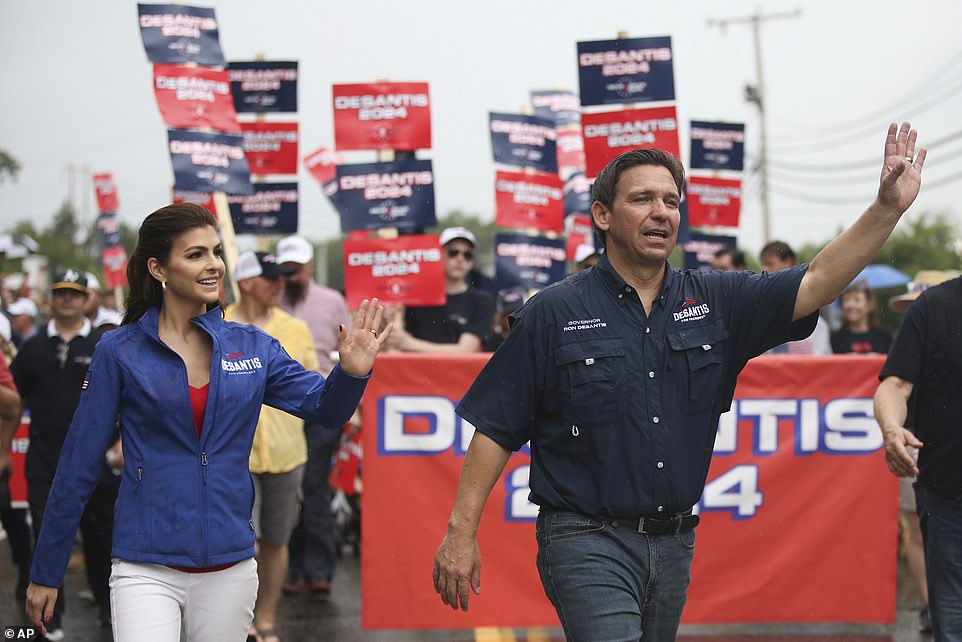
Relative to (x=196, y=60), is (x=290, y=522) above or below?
below

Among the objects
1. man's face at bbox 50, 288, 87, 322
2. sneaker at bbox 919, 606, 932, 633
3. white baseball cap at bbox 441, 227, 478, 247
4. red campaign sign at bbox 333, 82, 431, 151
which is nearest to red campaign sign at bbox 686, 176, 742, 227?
white baseball cap at bbox 441, 227, 478, 247

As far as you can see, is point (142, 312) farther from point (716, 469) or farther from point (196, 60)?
point (196, 60)

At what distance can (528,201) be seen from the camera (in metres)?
11.8

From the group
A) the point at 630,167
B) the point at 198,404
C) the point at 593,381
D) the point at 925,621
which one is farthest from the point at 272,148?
the point at 593,381

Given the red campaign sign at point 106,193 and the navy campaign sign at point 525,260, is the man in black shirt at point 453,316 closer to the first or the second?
the navy campaign sign at point 525,260

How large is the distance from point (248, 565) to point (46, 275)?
71.3 feet

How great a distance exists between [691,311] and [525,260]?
7.56m

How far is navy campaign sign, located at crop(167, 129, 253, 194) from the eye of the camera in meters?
9.57

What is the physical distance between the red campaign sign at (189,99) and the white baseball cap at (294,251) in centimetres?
137

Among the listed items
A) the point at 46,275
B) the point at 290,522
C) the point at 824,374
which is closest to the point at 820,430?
the point at 824,374

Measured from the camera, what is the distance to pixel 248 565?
4059 mm

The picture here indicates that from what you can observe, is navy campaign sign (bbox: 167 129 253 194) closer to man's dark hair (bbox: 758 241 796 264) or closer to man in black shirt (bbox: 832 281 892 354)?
man's dark hair (bbox: 758 241 796 264)

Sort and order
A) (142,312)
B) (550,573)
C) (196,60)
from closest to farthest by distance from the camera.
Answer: (550,573) < (142,312) < (196,60)

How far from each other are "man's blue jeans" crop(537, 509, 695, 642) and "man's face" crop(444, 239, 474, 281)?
18.3 ft
